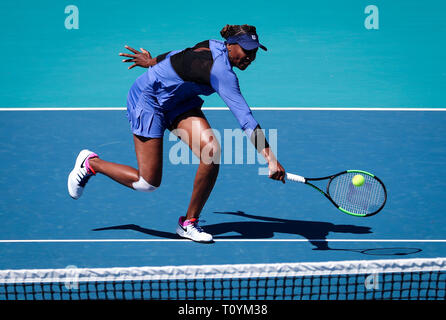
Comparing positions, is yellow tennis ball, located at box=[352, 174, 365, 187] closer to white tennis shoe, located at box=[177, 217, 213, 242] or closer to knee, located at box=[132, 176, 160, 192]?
white tennis shoe, located at box=[177, 217, 213, 242]

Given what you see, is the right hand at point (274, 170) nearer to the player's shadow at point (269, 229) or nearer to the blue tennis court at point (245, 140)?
the blue tennis court at point (245, 140)

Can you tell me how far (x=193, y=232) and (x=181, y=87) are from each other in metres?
1.26

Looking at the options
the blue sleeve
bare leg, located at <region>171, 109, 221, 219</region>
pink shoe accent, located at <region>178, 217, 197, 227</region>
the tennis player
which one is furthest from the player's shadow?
the blue sleeve

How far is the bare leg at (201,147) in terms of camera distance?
607 centimetres

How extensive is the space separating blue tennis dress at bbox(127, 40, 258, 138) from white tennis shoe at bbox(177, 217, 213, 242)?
80 centimetres

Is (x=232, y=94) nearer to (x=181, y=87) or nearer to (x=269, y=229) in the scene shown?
(x=181, y=87)

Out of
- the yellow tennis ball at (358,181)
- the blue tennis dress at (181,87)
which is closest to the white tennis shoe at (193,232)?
the blue tennis dress at (181,87)

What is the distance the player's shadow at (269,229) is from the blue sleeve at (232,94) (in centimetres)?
134

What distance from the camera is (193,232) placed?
6367 mm

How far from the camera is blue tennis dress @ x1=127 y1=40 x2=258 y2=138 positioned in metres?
5.66

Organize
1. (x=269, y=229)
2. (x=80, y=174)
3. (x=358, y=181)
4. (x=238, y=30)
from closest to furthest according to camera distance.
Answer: (x=238, y=30)
(x=358, y=181)
(x=269, y=229)
(x=80, y=174)

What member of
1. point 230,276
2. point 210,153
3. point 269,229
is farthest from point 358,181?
point 230,276

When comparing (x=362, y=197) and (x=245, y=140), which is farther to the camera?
(x=245, y=140)

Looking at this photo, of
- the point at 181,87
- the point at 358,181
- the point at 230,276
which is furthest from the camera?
the point at 358,181
